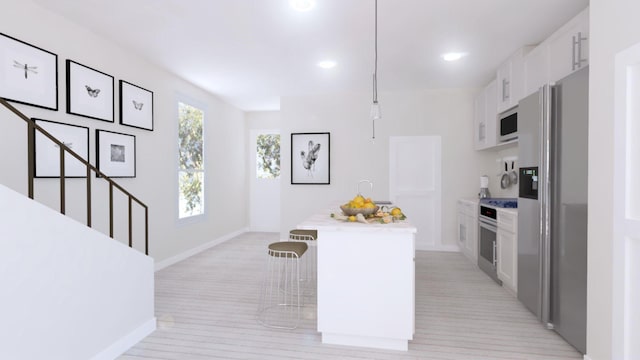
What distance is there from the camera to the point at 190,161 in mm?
5523

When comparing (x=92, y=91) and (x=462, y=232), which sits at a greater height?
(x=92, y=91)

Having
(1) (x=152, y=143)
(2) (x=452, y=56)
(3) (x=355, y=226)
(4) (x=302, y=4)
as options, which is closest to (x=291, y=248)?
(3) (x=355, y=226)

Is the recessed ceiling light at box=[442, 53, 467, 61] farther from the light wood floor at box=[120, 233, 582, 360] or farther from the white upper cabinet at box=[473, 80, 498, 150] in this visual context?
the light wood floor at box=[120, 233, 582, 360]

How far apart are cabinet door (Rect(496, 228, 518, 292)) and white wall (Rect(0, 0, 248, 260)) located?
4274mm

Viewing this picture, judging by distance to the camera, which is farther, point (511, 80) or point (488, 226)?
point (488, 226)

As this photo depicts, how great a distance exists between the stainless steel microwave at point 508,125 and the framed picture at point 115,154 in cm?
454

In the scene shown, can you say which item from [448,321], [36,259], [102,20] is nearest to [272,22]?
[102,20]

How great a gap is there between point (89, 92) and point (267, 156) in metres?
4.51

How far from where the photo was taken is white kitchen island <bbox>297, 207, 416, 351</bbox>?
2.43 m

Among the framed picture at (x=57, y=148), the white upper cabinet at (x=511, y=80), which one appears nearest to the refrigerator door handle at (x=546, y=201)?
the white upper cabinet at (x=511, y=80)

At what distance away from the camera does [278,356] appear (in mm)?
2420

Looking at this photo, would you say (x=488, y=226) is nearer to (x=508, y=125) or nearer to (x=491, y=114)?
(x=508, y=125)

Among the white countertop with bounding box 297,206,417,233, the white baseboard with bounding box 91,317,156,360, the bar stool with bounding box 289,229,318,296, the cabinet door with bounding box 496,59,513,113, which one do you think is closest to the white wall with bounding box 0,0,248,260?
the white baseboard with bounding box 91,317,156,360

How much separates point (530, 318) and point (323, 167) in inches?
153
